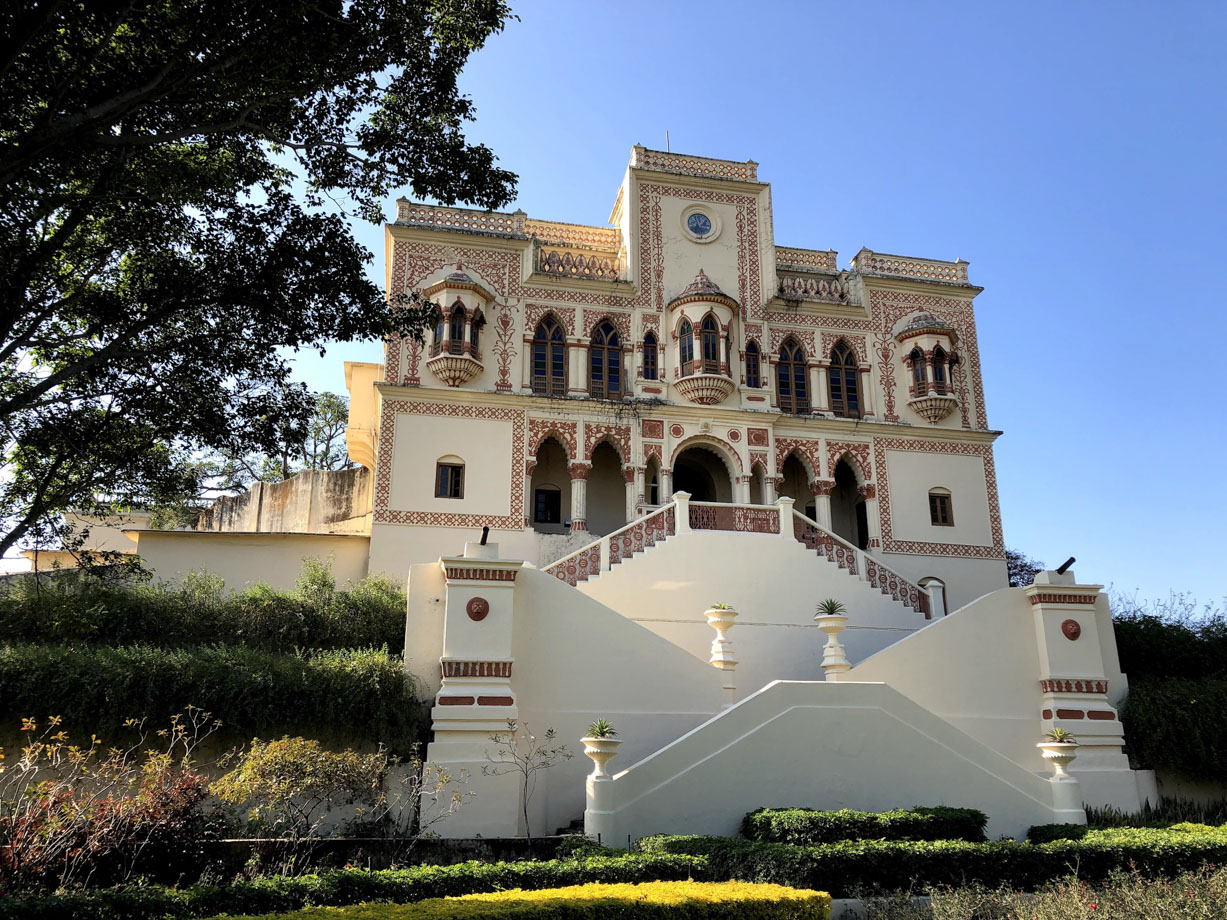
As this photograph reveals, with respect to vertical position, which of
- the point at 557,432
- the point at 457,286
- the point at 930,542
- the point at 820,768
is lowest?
Result: the point at 820,768

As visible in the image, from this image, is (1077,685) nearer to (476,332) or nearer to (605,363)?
(605,363)

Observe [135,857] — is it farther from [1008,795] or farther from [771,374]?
[771,374]

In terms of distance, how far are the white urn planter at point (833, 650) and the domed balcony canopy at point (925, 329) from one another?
10220mm

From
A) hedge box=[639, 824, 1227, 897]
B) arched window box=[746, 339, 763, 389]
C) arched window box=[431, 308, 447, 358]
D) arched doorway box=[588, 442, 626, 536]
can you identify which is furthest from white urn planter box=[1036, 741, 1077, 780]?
arched window box=[431, 308, 447, 358]

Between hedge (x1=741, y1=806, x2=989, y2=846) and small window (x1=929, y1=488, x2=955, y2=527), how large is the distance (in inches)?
451

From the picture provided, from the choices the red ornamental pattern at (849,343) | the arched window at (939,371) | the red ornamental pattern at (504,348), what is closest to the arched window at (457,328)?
the red ornamental pattern at (504,348)

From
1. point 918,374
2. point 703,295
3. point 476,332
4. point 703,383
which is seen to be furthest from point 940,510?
point 476,332

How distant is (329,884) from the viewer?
25.9 feet

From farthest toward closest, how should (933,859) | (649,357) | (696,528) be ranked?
(649,357)
(696,528)
(933,859)

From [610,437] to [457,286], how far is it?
4.59 meters

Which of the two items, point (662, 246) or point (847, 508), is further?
point (847, 508)

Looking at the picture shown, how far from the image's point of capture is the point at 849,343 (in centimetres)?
2278

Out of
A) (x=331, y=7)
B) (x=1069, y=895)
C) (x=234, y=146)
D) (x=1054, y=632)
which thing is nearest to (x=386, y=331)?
(x=234, y=146)

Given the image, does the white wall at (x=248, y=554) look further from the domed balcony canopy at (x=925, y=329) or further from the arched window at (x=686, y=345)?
the domed balcony canopy at (x=925, y=329)
